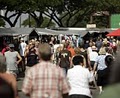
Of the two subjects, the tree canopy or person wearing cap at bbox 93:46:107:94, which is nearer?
person wearing cap at bbox 93:46:107:94

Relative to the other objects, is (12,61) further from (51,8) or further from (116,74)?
(51,8)

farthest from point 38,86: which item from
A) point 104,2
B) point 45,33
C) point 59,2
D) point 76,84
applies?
point 104,2

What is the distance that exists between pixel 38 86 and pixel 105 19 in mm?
98806

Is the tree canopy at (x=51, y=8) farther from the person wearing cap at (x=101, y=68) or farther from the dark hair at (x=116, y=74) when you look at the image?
the dark hair at (x=116, y=74)

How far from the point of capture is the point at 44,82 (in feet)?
18.9

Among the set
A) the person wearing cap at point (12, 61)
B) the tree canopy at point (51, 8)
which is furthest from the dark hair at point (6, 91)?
the tree canopy at point (51, 8)

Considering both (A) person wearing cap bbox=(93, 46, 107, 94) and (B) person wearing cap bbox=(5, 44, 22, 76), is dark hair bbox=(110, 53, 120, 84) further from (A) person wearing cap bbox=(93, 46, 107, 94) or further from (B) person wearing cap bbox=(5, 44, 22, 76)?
(B) person wearing cap bbox=(5, 44, 22, 76)

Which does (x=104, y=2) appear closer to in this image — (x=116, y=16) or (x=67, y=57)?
(x=116, y=16)

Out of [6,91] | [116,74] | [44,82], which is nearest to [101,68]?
[44,82]

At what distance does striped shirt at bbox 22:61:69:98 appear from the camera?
575cm

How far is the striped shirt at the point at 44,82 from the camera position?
18.9 ft

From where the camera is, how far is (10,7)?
5253cm

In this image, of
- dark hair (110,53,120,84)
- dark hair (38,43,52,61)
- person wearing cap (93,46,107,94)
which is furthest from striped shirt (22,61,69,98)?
person wearing cap (93,46,107,94)

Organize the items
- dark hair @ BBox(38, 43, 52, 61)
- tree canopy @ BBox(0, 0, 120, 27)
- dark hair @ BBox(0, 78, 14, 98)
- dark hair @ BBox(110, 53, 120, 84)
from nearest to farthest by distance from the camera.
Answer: dark hair @ BBox(110, 53, 120, 84), dark hair @ BBox(0, 78, 14, 98), dark hair @ BBox(38, 43, 52, 61), tree canopy @ BBox(0, 0, 120, 27)
